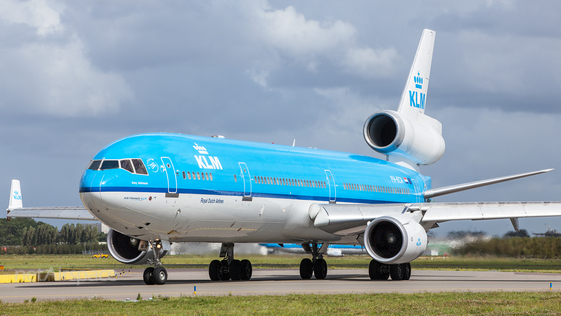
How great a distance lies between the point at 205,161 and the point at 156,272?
355 centimetres

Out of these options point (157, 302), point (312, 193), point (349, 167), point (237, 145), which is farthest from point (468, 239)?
point (157, 302)

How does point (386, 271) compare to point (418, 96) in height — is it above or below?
below

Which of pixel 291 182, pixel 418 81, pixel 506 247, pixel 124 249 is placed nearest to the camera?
pixel 124 249

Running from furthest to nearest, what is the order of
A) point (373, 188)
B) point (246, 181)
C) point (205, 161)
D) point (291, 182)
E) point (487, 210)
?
1. point (373, 188)
2. point (487, 210)
3. point (291, 182)
4. point (246, 181)
5. point (205, 161)

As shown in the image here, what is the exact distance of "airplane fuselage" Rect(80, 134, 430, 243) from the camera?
1856 cm

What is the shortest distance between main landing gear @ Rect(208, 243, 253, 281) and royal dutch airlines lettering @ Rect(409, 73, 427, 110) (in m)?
14.3

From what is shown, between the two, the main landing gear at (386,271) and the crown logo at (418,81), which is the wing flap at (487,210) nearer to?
the main landing gear at (386,271)

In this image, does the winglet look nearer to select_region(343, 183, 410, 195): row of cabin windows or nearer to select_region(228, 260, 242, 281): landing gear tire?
select_region(228, 260, 242, 281): landing gear tire

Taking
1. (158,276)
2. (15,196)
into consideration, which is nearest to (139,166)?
(158,276)

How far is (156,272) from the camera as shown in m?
19.6

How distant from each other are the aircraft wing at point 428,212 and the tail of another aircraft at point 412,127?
24.3ft

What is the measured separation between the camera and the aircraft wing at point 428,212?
23844 millimetres

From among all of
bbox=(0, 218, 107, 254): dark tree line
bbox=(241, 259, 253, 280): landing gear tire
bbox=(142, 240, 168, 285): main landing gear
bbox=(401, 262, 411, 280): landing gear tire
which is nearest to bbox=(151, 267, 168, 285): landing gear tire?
bbox=(142, 240, 168, 285): main landing gear

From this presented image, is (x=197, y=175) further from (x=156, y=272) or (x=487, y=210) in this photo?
(x=487, y=210)
